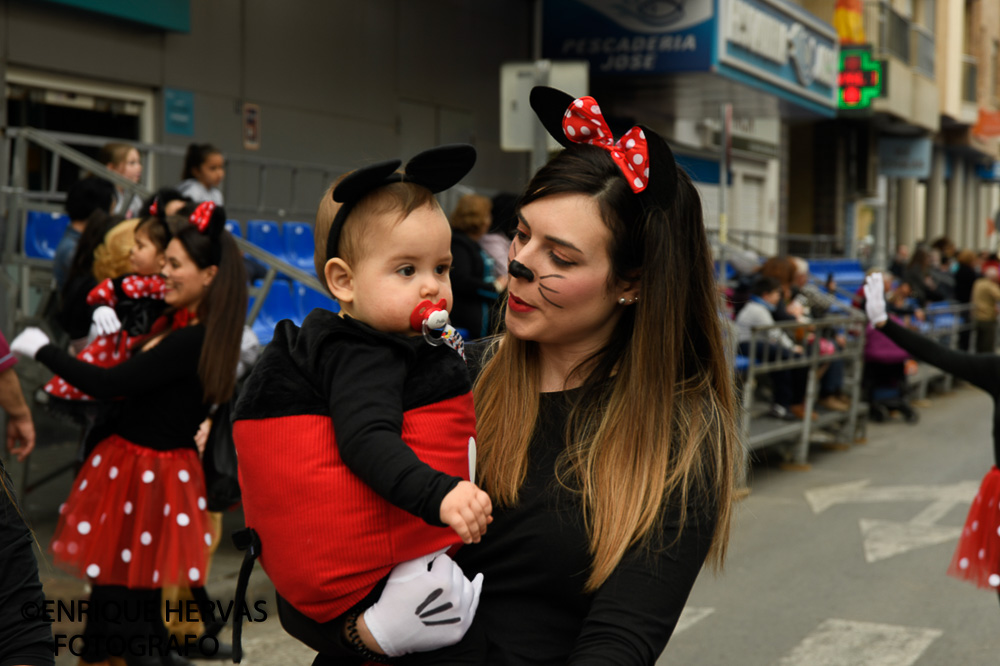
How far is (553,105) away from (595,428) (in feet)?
2.26

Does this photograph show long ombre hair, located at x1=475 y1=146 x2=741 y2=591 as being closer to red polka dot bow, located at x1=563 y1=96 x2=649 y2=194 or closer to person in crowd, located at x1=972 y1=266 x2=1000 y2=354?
red polka dot bow, located at x1=563 y1=96 x2=649 y2=194

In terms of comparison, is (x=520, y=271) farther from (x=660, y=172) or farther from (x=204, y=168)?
(x=204, y=168)

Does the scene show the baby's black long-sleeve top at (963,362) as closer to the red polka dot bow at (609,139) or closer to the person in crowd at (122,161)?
the red polka dot bow at (609,139)

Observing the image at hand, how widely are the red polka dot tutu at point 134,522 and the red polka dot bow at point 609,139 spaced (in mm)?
2915

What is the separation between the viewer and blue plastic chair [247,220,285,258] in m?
9.08

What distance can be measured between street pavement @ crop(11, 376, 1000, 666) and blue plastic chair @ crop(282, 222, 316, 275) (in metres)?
2.37

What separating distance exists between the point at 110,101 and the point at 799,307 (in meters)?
7.42

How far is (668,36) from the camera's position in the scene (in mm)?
14727

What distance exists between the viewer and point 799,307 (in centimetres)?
1188

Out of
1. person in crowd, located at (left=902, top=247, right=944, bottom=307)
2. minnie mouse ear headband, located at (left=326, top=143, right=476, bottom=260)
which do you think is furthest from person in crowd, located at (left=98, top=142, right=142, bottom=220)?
person in crowd, located at (left=902, top=247, right=944, bottom=307)

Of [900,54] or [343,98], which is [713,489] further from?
Result: [900,54]

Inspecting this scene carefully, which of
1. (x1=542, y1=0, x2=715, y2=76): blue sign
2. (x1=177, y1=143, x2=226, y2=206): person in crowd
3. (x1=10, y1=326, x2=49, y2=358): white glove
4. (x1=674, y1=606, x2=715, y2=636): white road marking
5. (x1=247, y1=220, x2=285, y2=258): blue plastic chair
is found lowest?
(x1=674, y1=606, x2=715, y2=636): white road marking

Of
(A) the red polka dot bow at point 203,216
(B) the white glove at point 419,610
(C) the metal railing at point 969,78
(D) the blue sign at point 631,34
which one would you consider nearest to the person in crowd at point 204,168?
(A) the red polka dot bow at point 203,216

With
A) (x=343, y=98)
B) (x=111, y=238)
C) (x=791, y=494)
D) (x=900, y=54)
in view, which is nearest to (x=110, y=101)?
(x=343, y=98)
